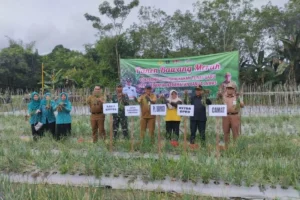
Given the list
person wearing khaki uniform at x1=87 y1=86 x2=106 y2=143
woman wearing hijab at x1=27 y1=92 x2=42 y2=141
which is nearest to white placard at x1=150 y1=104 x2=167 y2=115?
person wearing khaki uniform at x1=87 y1=86 x2=106 y2=143

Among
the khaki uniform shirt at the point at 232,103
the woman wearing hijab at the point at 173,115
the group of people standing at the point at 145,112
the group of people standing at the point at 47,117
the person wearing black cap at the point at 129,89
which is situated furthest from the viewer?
the person wearing black cap at the point at 129,89

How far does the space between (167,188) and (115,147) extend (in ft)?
8.46

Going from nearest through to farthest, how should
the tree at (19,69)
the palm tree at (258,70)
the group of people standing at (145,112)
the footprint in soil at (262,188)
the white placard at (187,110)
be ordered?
the footprint in soil at (262,188)
the white placard at (187,110)
the group of people standing at (145,112)
the palm tree at (258,70)
the tree at (19,69)

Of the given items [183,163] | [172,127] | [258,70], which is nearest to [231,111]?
[172,127]

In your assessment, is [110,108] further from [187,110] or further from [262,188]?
[262,188]

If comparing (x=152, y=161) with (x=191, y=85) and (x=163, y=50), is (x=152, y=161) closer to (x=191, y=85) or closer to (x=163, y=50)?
(x=191, y=85)

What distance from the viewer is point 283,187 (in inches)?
166

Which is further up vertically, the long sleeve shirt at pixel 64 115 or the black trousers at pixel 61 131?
the long sleeve shirt at pixel 64 115

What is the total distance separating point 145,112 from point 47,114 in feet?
8.87

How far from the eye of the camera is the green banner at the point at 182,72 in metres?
10.7

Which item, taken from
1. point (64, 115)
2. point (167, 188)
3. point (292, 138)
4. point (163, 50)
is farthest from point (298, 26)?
point (167, 188)

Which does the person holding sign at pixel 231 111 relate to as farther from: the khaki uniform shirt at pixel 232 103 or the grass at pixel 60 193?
the grass at pixel 60 193

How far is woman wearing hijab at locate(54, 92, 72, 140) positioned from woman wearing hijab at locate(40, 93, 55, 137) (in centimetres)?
25

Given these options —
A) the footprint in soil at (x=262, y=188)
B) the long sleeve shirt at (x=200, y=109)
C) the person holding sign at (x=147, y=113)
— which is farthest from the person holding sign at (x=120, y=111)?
the footprint in soil at (x=262, y=188)
